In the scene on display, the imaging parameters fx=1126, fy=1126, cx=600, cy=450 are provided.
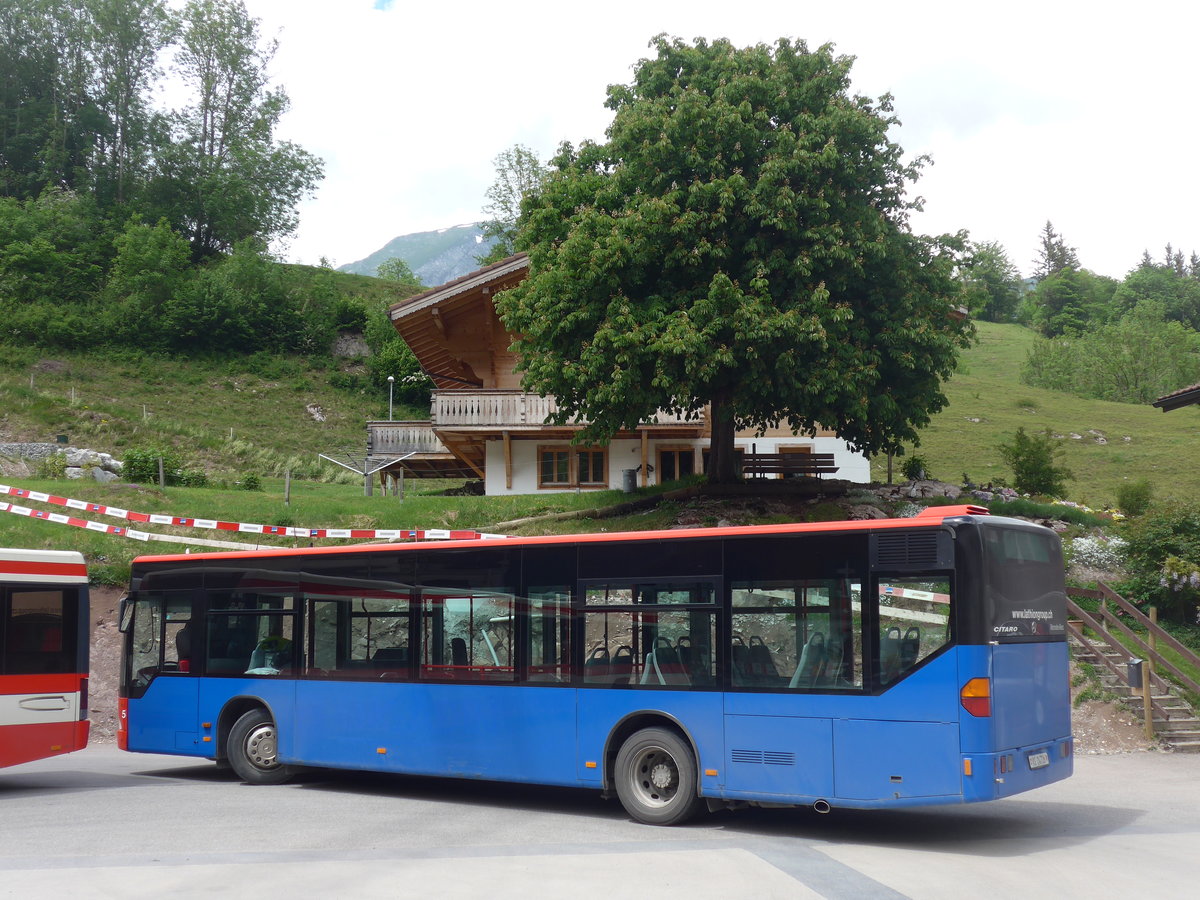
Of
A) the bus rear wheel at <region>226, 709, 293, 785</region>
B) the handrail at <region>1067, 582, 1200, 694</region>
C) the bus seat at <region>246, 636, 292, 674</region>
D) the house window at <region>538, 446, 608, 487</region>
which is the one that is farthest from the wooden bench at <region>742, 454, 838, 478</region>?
the bus rear wheel at <region>226, 709, 293, 785</region>

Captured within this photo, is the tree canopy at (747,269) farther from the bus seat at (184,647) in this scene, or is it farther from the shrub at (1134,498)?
the bus seat at (184,647)

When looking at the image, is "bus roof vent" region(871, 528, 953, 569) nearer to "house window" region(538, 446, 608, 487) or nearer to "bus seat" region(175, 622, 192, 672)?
"bus seat" region(175, 622, 192, 672)

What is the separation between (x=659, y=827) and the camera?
10.9m

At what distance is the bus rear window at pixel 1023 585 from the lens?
972cm

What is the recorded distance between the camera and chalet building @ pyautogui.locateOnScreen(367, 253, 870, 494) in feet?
116

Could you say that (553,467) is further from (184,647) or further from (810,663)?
(810,663)

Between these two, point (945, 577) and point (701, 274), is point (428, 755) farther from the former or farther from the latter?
point (701, 274)

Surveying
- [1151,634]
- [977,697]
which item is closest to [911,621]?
[977,697]

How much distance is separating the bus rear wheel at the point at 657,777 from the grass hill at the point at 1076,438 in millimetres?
34486

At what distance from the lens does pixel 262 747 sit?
14328mm

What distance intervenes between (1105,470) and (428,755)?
48.5m

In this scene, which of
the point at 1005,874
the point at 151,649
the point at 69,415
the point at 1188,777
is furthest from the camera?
the point at 69,415

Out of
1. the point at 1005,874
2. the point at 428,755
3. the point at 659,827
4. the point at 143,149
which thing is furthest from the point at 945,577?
the point at 143,149

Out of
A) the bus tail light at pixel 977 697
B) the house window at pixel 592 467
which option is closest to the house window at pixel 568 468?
the house window at pixel 592 467
